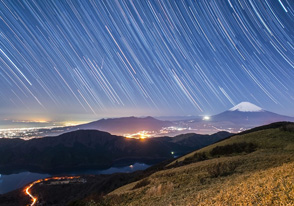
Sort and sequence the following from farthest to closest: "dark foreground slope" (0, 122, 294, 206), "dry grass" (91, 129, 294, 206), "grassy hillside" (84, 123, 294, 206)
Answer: "dark foreground slope" (0, 122, 294, 206) < "grassy hillside" (84, 123, 294, 206) < "dry grass" (91, 129, 294, 206)

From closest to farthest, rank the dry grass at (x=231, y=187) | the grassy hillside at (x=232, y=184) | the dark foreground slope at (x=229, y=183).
Answer: the dry grass at (x=231, y=187) < the grassy hillside at (x=232, y=184) < the dark foreground slope at (x=229, y=183)

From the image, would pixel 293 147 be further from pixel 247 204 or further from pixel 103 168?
pixel 103 168

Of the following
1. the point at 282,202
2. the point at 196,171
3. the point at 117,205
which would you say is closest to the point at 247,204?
the point at 282,202

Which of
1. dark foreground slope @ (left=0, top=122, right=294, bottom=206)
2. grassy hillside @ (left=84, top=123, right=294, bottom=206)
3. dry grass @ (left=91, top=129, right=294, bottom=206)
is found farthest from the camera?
dark foreground slope @ (left=0, top=122, right=294, bottom=206)

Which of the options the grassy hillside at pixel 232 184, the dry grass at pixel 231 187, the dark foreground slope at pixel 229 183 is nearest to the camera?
the dry grass at pixel 231 187

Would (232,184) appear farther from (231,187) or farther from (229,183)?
(231,187)

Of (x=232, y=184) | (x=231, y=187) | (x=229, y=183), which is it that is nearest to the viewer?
(x=231, y=187)

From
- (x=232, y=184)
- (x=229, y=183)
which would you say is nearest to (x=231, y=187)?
(x=232, y=184)

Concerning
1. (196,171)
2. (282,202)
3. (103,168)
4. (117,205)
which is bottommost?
(103,168)
